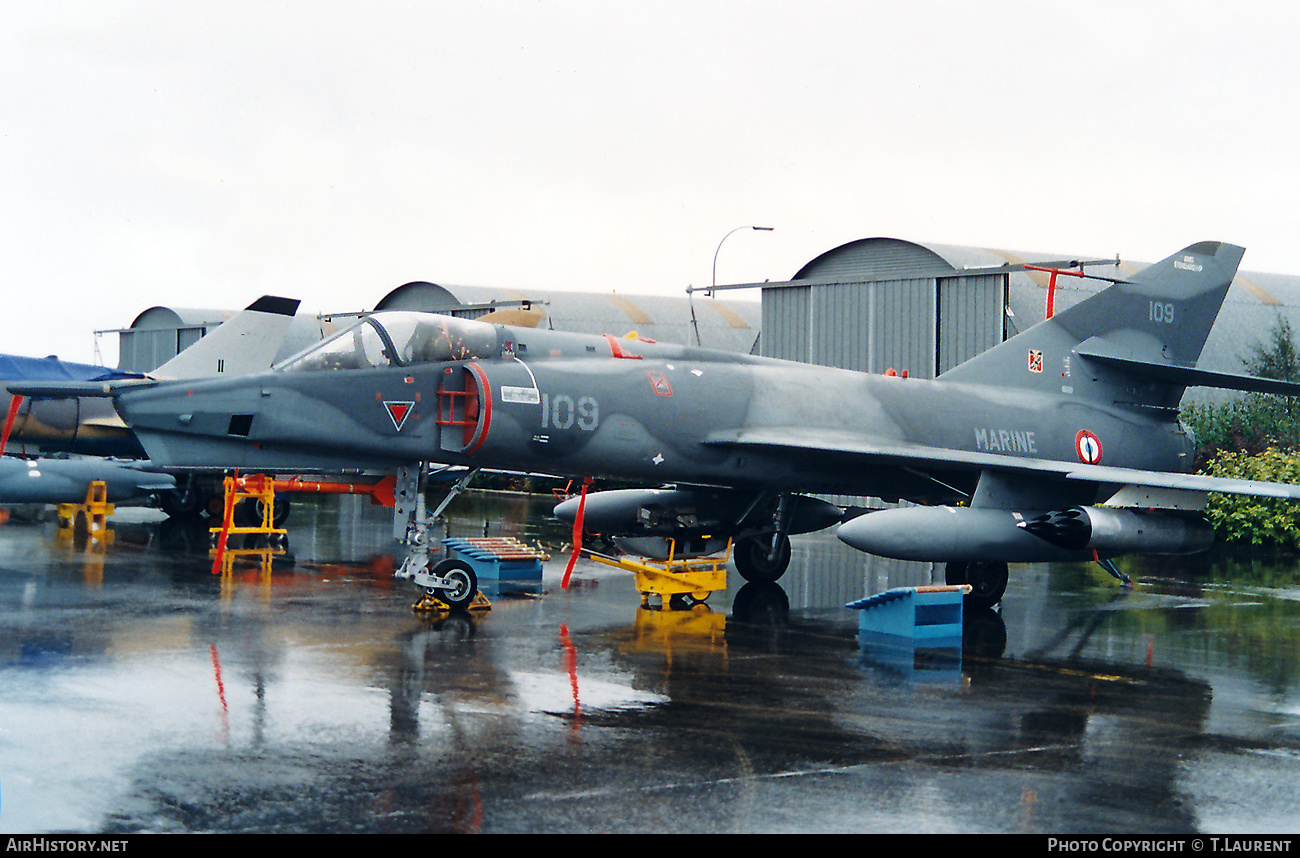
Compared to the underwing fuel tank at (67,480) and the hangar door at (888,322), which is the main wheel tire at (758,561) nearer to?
the underwing fuel tank at (67,480)

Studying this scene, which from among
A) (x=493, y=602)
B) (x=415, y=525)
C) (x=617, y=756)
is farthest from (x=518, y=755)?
(x=493, y=602)

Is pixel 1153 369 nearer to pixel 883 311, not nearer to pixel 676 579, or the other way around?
pixel 676 579

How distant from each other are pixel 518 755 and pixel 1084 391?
12.6 metres

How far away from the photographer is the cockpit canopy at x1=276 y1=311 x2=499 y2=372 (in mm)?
12336

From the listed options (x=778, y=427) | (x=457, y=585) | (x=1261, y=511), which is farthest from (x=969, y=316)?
(x=457, y=585)

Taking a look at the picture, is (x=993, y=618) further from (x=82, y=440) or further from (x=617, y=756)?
(x=82, y=440)

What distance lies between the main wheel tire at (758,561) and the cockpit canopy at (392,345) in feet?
16.3

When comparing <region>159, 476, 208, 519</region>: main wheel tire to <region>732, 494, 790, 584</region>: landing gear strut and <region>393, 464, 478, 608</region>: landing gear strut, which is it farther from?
<region>732, 494, 790, 584</region>: landing gear strut

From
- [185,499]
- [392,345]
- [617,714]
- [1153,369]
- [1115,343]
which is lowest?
[617,714]

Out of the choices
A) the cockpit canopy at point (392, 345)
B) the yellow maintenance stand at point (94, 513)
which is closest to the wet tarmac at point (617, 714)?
the cockpit canopy at point (392, 345)

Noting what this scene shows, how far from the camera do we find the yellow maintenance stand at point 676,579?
13.8 m

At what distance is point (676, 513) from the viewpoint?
1565 centimetres

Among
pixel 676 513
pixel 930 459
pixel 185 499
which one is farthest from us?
pixel 185 499

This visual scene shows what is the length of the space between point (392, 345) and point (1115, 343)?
34.4ft
